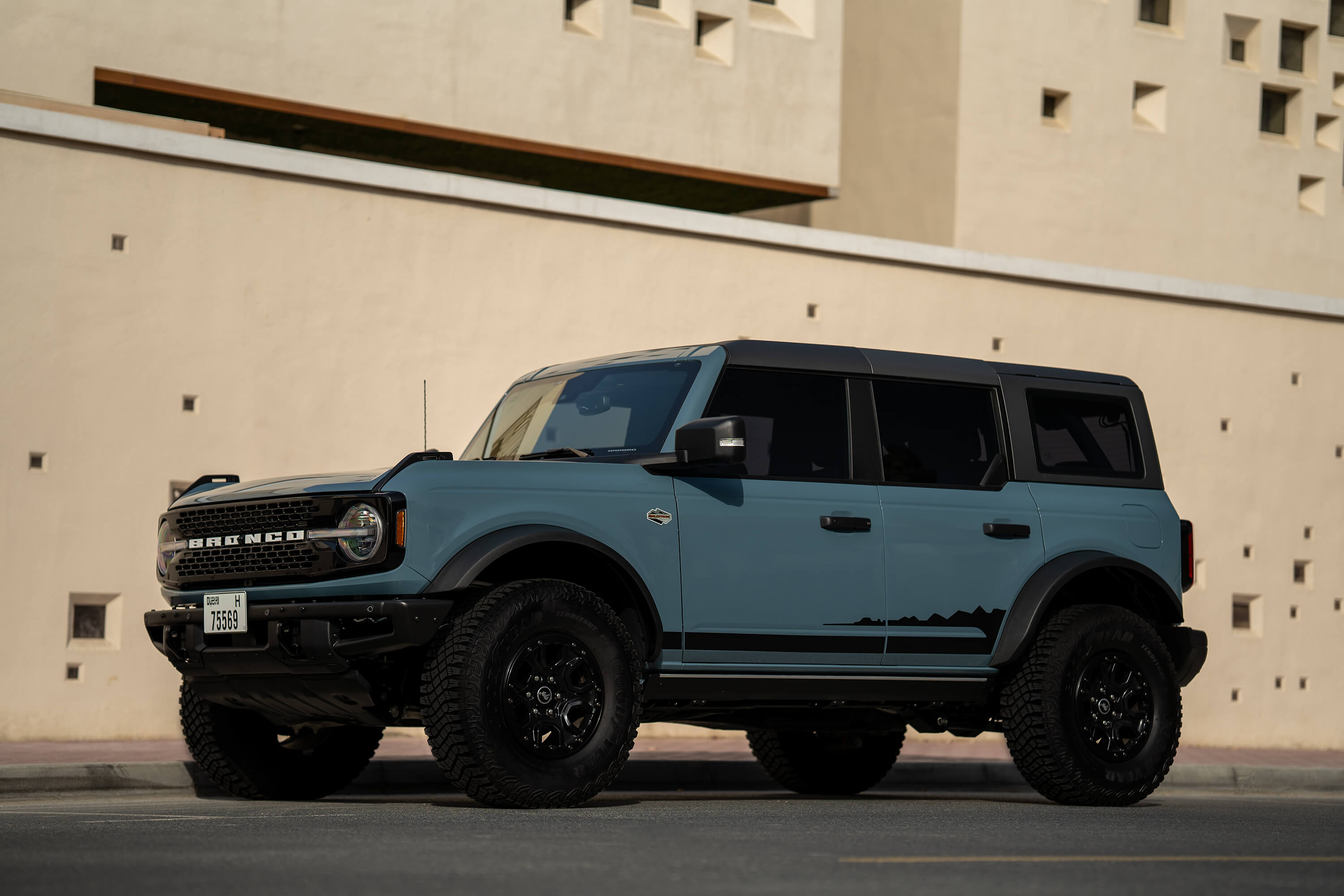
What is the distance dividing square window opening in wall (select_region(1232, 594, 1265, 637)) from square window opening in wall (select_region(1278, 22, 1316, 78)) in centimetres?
1511

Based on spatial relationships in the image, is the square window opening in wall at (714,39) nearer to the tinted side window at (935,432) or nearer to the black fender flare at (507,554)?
the tinted side window at (935,432)

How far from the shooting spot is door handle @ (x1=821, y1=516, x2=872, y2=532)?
340 inches

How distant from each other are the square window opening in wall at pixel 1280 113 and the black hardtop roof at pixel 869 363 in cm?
2475

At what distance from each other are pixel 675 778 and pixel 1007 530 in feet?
13.6

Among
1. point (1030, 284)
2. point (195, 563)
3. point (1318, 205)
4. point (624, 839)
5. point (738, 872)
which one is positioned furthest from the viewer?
point (1318, 205)

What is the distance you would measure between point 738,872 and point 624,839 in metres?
0.99

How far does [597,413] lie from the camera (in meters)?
8.84

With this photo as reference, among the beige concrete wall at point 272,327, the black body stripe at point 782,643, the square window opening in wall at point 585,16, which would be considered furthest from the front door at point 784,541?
the square window opening in wall at point 585,16

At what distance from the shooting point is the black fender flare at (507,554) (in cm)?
758

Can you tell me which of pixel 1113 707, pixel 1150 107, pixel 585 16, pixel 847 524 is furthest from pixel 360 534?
pixel 1150 107

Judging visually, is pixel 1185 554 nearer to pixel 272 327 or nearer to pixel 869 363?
pixel 869 363

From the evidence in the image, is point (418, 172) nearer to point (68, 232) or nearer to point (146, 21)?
point (68, 232)

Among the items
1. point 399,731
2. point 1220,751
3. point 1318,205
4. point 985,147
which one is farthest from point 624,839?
point 1318,205

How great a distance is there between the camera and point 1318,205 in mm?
32438
